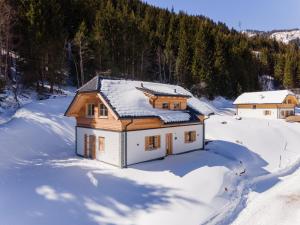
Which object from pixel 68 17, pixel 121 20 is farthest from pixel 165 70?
pixel 68 17

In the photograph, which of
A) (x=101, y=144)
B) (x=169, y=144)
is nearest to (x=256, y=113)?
(x=169, y=144)

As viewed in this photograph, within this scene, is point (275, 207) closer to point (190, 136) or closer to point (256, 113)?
point (190, 136)

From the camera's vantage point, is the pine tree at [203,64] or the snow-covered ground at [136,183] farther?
the pine tree at [203,64]

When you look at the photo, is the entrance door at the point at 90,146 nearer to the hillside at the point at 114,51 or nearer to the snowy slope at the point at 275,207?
the snowy slope at the point at 275,207

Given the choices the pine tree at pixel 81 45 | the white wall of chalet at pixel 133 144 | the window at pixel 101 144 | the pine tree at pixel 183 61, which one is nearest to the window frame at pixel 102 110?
the white wall of chalet at pixel 133 144

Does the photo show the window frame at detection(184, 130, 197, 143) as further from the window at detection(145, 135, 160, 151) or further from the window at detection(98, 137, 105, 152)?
the window at detection(98, 137, 105, 152)

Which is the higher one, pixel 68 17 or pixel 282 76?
pixel 68 17

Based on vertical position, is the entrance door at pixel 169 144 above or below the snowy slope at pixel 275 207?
above

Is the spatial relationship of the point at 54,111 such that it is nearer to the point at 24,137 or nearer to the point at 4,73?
the point at 24,137

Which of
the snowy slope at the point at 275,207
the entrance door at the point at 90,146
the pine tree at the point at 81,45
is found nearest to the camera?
the snowy slope at the point at 275,207
